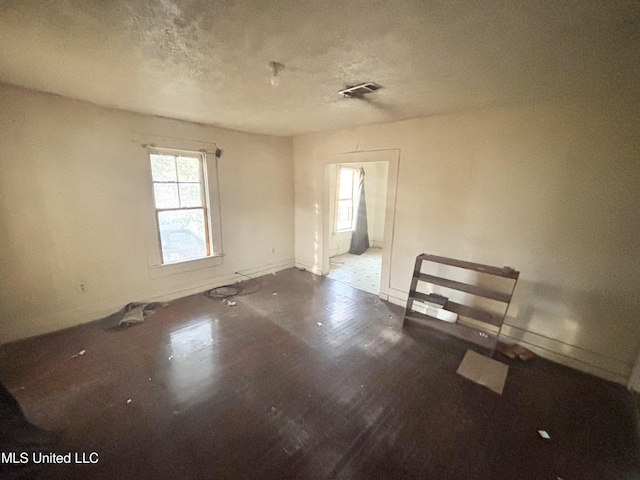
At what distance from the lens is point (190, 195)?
11.6 feet

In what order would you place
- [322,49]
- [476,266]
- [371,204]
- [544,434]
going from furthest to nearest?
1. [371,204]
2. [476,266]
3. [544,434]
4. [322,49]

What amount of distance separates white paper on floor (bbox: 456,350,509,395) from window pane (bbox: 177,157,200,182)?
381 cm

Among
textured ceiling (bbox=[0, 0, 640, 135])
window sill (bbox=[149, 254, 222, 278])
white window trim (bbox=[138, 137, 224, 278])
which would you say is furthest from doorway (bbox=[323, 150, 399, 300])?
window sill (bbox=[149, 254, 222, 278])

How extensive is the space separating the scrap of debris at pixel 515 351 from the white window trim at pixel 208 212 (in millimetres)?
3684

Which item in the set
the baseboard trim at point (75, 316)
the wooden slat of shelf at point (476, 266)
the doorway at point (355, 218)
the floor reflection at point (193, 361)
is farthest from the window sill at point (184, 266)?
the wooden slat of shelf at point (476, 266)

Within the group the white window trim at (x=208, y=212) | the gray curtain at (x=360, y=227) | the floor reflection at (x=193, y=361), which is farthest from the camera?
the gray curtain at (x=360, y=227)

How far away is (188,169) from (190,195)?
35cm

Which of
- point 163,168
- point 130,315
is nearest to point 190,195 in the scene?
point 163,168

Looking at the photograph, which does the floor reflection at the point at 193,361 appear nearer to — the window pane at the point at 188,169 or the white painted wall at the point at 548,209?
the window pane at the point at 188,169

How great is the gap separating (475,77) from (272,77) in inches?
56.5

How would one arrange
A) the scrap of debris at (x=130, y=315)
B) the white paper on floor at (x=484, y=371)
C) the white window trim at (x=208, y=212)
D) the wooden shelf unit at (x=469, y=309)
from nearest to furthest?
the white paper on floor at (x=484, y=371) → the wooden shelf unit at (x=469, y=309) → the scrap of debris at (x=130, y=315) → the white window trim at (x=208, y=212)

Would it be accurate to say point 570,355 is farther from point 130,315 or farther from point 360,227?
point 130,315

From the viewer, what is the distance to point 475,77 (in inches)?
71.6

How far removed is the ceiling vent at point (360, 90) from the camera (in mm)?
2014
